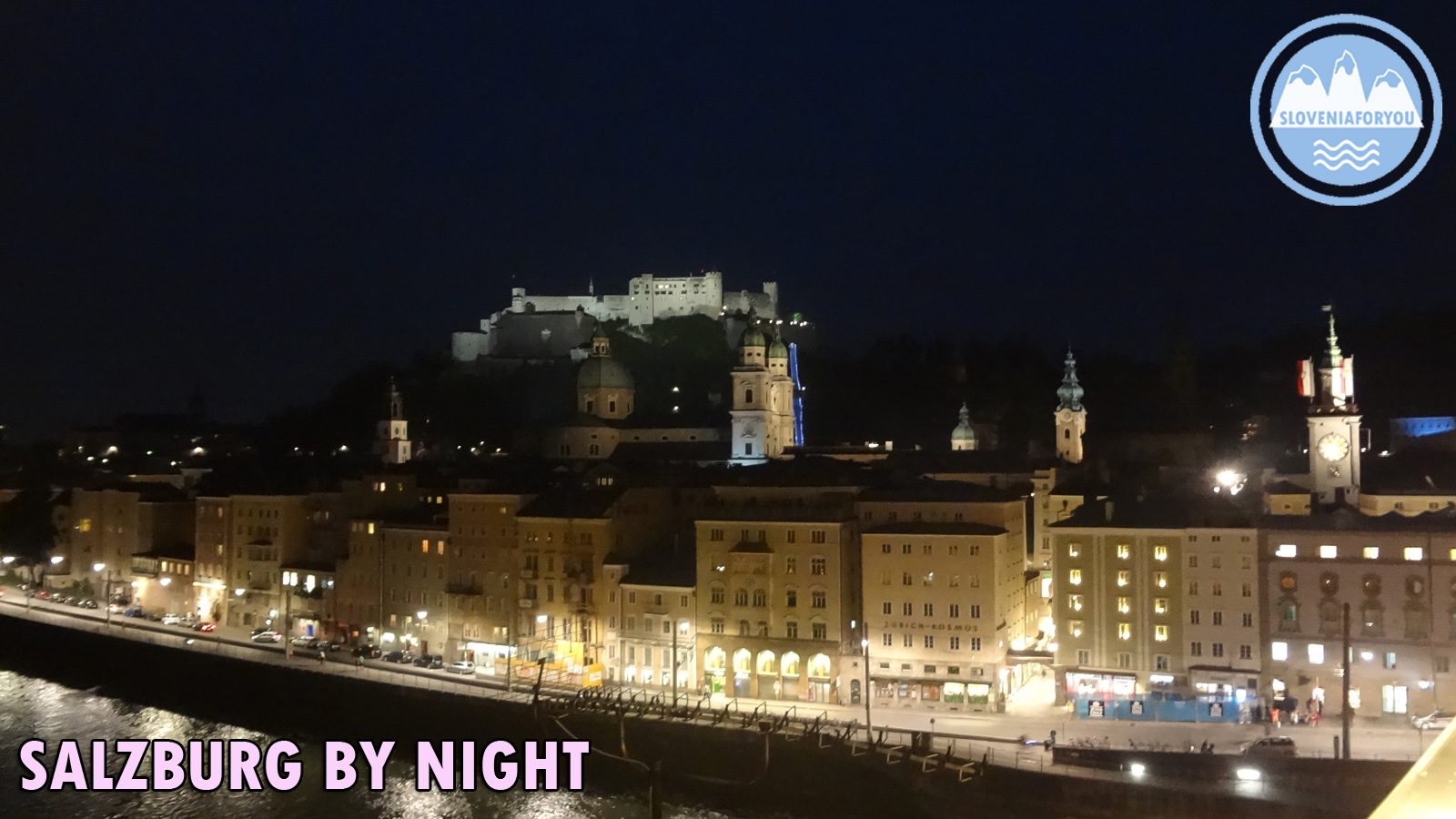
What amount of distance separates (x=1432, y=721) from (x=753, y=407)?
30.6 metres

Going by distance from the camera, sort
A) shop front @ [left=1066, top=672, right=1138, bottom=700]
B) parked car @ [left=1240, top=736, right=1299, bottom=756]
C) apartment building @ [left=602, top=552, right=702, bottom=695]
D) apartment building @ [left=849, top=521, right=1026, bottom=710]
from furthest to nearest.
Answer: apartment building @ [left=602, top=552, right=702, bottom=695] < apartment building @ [left=849, top=521, right=1026, bottom=710] < shop front @ [left=1066, top=672, right=1138, bottom=700] < parked car @ [left=1240, top=736, right=1299, bottom=756]

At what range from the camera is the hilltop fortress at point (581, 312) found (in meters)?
79.6

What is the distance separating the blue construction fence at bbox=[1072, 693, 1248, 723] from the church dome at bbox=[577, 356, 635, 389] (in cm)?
3407

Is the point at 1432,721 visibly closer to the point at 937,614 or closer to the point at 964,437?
the point at 937,614

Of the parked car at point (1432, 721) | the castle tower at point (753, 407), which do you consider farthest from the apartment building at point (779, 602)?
the castle tower at point (753, 407)

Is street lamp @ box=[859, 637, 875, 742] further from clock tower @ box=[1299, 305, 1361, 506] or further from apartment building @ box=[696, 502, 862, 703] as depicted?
clock tower @ box=[1299, 305, 1361, 506]

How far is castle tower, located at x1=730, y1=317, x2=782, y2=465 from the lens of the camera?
51.5m

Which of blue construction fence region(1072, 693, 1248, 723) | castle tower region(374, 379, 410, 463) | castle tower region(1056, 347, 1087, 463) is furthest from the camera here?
castle tower region(374, 379, 410, 463)

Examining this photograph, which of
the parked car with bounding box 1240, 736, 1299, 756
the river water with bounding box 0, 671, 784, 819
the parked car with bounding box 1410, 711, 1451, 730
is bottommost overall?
the river water with bounding box 0, 671, 784, 819

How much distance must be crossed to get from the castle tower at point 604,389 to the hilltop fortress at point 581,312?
19915mm

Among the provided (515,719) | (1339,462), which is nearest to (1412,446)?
(1339,462)

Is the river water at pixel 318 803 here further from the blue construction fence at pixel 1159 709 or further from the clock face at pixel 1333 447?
the clock face at pixel 1333 447

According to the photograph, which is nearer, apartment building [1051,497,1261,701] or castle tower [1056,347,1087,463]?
apartment building [1051,497,1261,701]

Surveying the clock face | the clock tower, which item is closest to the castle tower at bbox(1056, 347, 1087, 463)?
the clock tower
